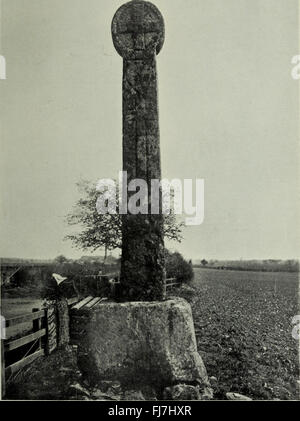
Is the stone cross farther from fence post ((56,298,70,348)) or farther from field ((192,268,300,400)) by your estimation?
fence post ((56,298,70,348))

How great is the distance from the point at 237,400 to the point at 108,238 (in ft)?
24.9

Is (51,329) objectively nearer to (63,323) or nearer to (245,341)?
(63,323)

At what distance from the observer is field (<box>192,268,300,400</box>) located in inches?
183

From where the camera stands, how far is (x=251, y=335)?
6.67m

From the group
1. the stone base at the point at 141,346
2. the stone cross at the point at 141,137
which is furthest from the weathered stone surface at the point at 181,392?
the stone cross at the point at 141,137

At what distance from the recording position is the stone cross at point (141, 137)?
13.2 ft

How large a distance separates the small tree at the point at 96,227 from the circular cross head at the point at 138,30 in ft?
18.3

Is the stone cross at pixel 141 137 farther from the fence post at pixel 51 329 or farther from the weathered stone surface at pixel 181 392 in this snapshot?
the fence post at pixel 51 329

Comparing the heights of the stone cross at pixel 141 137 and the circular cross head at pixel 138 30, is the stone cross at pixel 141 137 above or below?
below

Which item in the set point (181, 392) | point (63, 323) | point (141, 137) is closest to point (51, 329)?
point (63, 323)

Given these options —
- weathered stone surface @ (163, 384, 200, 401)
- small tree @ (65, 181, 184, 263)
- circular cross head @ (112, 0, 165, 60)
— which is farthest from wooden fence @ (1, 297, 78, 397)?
circular cross head @ (112, 0, 165, 60)
